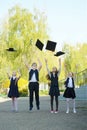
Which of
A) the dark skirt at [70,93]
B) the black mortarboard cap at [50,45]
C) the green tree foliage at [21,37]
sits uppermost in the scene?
the green tree foliage at [21,37]

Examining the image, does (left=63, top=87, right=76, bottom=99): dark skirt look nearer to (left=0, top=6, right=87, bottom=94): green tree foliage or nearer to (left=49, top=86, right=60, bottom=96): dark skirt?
(left=49, top=86, right=60, bottom=96): dark skirt

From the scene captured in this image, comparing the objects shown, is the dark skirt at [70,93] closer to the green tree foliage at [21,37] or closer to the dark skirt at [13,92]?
the dark skirt at [13,92]

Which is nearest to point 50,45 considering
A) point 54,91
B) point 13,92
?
point 54,91

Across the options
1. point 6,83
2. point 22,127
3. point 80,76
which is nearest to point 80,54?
point 6,83

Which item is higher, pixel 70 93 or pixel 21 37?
pixel 21 37

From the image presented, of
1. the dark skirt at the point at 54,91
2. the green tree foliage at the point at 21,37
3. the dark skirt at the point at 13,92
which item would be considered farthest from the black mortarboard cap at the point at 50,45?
the green tree foliage at the point at 21,37

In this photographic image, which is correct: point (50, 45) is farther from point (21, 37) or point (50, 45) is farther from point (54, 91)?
point (21, 37)

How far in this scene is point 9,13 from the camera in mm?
50938

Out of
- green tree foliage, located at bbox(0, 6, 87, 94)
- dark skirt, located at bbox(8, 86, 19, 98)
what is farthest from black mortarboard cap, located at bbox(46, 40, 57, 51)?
green tree foliage, located at bbox(0, 6, 87, 94)

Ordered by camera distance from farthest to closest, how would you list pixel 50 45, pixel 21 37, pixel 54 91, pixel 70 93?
pixel 21 37
pixel 50 45
pixel 70 93
pixel 54 91

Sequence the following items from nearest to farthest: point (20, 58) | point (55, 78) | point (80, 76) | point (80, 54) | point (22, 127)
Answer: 1. point (22, 127)
2. point (55, 78)
3. point (80, 76)
4. point (20, 58)
5. point (80, 54)

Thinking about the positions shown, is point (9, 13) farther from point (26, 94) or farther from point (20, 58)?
point (26, 94)

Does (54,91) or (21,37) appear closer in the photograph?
(54,91)

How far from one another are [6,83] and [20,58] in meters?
6.82
